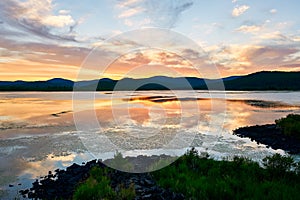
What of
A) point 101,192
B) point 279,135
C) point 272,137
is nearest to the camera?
point 101,192

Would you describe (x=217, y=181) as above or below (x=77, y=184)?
above

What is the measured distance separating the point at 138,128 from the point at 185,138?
608cm

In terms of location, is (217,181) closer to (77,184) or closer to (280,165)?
(280,165)

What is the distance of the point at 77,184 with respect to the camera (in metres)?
11.7

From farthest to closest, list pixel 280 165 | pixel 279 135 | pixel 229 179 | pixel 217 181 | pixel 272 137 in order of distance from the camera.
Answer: pixel 279 135
pixel 272 137
pixel 280 165
pixel 229 179
pixel 217 181

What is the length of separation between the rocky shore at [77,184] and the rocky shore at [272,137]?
44.9ft

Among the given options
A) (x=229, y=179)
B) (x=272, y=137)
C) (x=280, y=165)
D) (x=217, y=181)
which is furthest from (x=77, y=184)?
(x=272, y=137)

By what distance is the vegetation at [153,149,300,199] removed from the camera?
364 inches

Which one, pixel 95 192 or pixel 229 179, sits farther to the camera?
pixel 229 179

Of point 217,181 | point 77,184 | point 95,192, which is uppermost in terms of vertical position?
point 217,181

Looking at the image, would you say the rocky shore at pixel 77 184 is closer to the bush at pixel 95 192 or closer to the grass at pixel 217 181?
the grass at pixel 217 181

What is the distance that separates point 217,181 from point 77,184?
5.88m

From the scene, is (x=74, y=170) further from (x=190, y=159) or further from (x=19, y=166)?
(x=190, y=159)

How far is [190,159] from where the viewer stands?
14.5m
